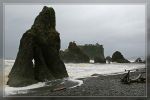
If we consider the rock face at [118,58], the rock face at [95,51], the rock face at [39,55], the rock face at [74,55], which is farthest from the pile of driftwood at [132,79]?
the rock face at [39,55]

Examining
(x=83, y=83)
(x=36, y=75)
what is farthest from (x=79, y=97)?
(x=36, y=75)

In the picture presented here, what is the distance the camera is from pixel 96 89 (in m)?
14.6

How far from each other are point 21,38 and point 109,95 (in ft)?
10.2

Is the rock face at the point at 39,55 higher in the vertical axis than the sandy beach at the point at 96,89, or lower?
higher

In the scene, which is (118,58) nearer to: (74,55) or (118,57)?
(118,57)

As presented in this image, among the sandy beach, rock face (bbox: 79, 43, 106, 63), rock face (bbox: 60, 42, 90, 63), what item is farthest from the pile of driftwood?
rock face (bbox: 60, 42, 90, 63)

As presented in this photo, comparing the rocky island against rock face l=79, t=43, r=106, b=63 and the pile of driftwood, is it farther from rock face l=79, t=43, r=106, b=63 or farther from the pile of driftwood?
the pile of driftwood

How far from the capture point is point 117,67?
15.2 meters

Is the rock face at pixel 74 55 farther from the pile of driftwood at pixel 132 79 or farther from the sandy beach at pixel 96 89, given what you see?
the pile of driftwood at pixel 132 79

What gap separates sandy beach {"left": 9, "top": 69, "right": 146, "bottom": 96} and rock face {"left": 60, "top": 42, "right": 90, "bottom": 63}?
0.61 metres

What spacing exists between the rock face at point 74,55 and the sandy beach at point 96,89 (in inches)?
24.0

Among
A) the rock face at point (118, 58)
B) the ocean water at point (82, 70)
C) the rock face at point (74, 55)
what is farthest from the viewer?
the rock face at point (74, 55)

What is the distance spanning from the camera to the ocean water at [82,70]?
14.5 m

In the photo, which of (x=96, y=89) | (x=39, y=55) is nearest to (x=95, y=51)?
(x=96, y=89)
